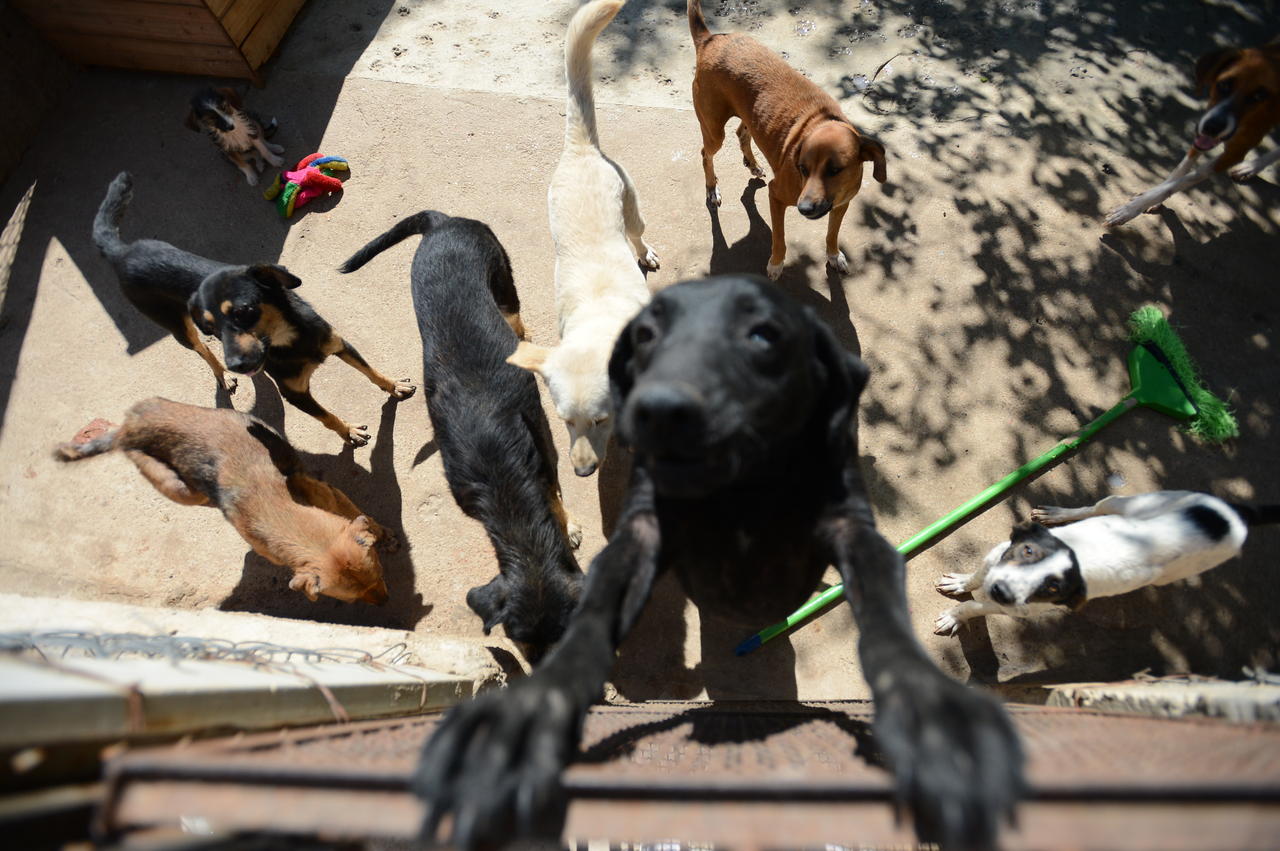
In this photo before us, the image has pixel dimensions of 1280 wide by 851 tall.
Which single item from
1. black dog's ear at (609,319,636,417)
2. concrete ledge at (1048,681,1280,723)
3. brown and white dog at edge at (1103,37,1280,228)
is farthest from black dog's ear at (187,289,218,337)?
brown and white dog at edge at (1103,37,1280,228)

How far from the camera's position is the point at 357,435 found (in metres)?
4.49

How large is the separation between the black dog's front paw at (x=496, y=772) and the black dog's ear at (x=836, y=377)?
52.8 inches

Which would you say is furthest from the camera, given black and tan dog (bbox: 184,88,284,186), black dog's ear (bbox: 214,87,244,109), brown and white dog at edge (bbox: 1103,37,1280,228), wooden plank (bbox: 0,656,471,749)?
black dog's ear (bbox: 214,87,244,109)

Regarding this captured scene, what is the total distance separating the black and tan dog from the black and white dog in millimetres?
6655

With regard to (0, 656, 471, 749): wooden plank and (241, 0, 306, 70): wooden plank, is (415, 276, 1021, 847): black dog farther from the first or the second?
(241, 0, 306, 70): wooden plank

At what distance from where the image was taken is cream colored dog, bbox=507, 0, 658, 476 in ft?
10.8

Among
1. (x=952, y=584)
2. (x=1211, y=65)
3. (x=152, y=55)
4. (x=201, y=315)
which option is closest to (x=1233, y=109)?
(x=1211, y=65)

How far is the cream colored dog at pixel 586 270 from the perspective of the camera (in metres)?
3.30

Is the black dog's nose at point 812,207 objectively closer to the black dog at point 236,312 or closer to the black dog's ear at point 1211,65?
the black dog at point 236,312

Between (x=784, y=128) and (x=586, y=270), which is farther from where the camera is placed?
(x=784, y=128)

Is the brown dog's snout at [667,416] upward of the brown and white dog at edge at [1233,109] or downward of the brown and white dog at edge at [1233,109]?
downward

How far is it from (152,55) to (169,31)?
1.85 feet

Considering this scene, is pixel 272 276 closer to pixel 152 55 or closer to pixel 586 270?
pixel 586 270

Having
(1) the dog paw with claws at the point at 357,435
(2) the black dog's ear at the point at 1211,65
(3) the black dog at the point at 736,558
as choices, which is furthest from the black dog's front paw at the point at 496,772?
(2) the black dog's ear at the point at 1211,65
